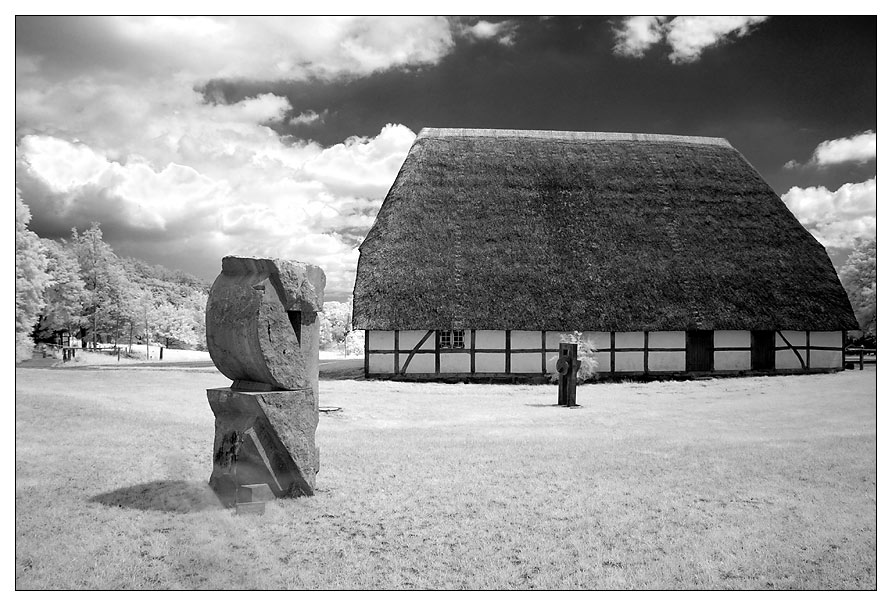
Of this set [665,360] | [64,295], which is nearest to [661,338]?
[665,360]

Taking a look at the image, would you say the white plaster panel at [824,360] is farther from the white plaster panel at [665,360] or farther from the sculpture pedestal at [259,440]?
the sculpture pedestal at [259,440]

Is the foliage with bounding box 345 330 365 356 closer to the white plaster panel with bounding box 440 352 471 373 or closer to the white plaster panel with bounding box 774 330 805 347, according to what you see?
the white plaster panel with bounding box 440 352 471 373

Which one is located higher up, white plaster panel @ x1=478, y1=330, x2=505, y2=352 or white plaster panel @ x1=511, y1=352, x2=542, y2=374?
white plaster panel @ x1=478, y1=330, x2=505, y2=352

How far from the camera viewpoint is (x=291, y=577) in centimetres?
343

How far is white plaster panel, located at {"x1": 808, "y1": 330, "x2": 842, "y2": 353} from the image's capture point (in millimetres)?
17609

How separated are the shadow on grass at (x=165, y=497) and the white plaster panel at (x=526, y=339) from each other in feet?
39.9

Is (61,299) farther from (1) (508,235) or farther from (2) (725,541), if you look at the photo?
(2) (725,541)

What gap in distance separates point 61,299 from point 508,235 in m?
12.2

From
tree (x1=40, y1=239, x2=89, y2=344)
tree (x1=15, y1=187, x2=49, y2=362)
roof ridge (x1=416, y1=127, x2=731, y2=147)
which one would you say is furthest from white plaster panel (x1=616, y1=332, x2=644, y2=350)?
tree (x1=40, y1=239, x2=89, y2=344)

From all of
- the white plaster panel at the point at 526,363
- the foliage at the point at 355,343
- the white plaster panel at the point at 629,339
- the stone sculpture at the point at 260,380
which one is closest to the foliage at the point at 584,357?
the white plaster panel at the point at 526,363

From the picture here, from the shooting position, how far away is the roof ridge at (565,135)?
2022 centimetres

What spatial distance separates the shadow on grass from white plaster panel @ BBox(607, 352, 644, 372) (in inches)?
→ 536

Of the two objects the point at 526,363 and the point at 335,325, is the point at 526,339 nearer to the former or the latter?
the point at 526,363
